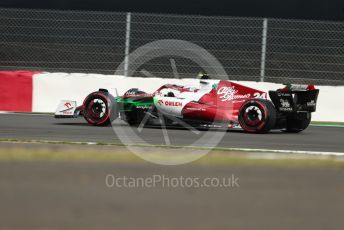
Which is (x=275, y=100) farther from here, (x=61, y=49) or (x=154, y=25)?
(x=61, y=49)

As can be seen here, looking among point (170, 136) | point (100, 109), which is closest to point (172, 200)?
point (170, 136)

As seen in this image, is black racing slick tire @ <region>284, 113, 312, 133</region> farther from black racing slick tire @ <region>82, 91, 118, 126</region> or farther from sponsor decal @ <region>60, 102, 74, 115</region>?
sponsor decal @ <region>60, 102, 74, 115</region>

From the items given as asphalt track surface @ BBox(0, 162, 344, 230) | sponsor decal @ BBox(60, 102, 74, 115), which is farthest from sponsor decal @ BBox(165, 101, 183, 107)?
asphalt track surface @ BBox(0, 162, 344, 230)

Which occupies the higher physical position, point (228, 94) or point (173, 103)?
point (228, 94)

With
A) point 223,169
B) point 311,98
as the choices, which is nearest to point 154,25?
point 311,98

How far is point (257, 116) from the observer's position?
29.6 feet

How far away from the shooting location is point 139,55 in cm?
1216

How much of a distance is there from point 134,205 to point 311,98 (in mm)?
6461

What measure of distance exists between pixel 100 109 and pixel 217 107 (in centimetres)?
163

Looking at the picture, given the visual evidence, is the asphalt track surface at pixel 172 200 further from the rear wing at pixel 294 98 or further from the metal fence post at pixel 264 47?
the metal fence post at pixel 264 47

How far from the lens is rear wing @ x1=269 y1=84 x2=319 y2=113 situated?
9.12 meters

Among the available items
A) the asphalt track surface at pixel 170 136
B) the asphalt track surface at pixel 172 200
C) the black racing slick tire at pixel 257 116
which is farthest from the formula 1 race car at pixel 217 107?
the asphalt track surface at pixel 172 200

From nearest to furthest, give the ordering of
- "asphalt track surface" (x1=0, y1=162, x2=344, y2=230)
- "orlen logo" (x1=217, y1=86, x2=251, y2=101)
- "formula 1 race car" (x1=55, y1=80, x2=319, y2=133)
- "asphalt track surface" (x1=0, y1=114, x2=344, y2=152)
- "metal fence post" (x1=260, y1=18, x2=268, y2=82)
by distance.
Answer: "asphalt track surface" (x1=0, y1=162, x2=344, y2=230) → "asphalt track surface" (x1=0, y1=114, x2=344, y2=152) → "formula 1 race car" (x1=55, y1=80, x2=319, y2=133) → "orlen logo" (x1=217, y1=86, x2=251, y2=101) → "metal fence post" (x1=260, y1=18, x2=268, y2=82)

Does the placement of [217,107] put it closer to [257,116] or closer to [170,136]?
[257,116]
